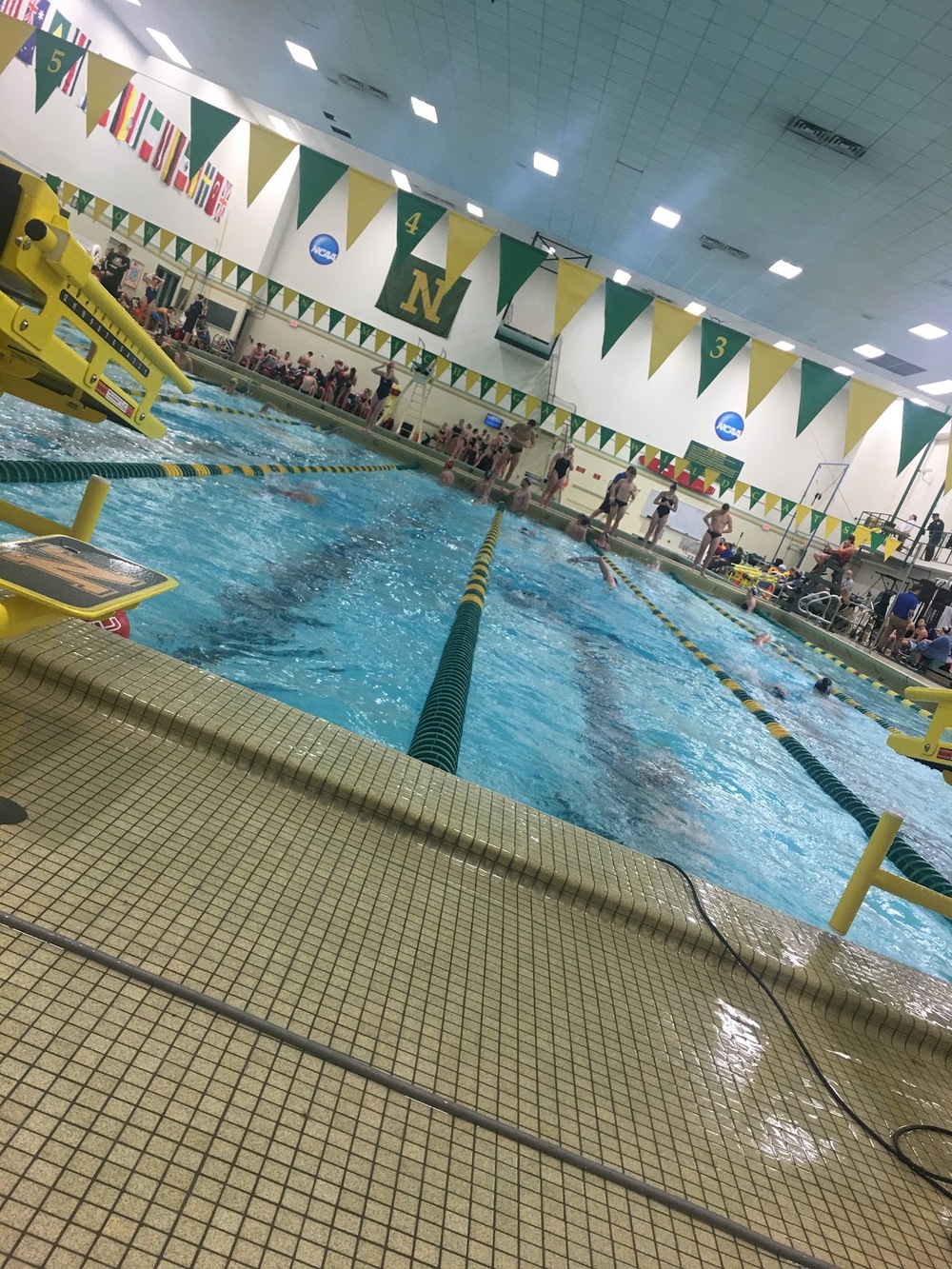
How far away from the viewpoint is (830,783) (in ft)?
16.4

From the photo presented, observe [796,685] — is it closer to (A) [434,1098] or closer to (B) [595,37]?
Result: (B) [595,37]

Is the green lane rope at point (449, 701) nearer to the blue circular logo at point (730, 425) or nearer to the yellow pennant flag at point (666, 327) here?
the yellow pennant flag at point (666, 327)

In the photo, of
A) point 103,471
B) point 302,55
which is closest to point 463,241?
point 302,55

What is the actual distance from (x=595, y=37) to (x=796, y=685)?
7.12 m

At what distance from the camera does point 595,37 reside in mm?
8047

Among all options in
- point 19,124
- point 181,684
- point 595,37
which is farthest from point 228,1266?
point 19,124

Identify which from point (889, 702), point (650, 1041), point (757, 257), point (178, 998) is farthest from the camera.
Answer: point (757, 257)

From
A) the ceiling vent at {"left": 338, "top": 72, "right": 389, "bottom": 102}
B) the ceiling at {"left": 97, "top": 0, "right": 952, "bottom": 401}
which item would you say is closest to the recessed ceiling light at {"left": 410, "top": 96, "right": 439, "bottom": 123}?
the ceiling at {"left": 97, "top": 0, "right": 952, "bottom": 401}

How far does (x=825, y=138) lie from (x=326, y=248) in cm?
1578

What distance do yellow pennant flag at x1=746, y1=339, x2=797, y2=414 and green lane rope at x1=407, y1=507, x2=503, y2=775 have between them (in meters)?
4.85

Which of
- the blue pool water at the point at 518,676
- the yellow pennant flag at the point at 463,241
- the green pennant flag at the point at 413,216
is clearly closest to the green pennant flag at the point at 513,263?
the yellow pennant flag at the point at 463,241

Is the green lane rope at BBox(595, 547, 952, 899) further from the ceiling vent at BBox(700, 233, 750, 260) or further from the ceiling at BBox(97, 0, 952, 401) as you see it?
the ceiling vent at BBox(700, 233, 750, 260)

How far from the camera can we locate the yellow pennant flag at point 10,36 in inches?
370

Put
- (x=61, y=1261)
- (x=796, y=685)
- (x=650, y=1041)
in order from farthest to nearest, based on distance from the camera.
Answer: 1. (x=796, y=685)
2. (x=650, y=1041)
3. (x=61, y=1261)
